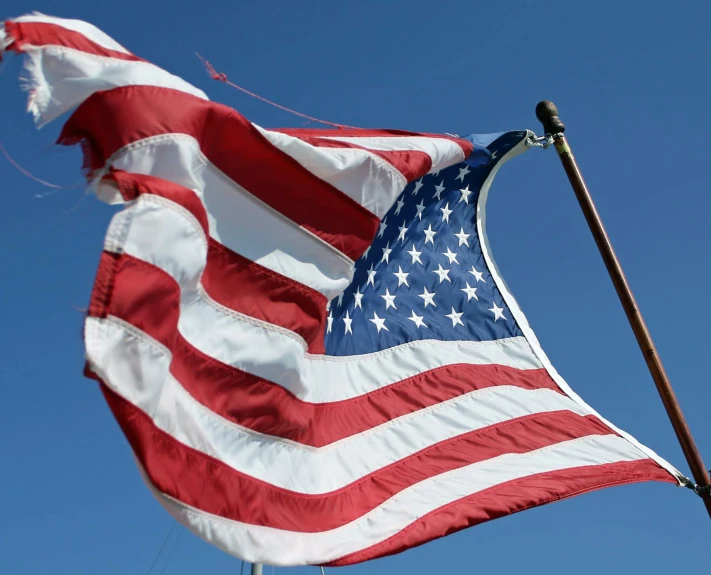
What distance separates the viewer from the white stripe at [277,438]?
5.12 m

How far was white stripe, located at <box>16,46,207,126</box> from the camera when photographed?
Answer: 5594 mm

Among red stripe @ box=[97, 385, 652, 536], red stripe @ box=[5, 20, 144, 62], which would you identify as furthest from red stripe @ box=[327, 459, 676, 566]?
red stripe @ box=[5, 20, 144, 62]

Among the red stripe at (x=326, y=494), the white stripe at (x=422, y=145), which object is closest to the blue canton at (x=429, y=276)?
the white stripe at (x=422, y=145)

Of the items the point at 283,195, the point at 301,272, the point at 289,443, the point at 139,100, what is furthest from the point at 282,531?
the point at 139,100

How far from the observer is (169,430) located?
564 cm

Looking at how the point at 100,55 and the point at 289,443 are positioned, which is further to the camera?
the point at 289,443

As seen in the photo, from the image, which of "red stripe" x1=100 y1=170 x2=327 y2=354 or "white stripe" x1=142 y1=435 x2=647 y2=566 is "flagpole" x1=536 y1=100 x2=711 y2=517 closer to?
"white stripe" x1=142 y1=435 x2=647 y2=566

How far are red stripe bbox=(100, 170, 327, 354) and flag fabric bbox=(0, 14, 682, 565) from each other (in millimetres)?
17

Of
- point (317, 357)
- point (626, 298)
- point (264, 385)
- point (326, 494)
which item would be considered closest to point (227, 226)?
point (264, 385)

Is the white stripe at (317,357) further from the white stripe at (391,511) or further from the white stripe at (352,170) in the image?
the white stripe at (352,170)

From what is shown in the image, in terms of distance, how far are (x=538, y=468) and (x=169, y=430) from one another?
3.32m

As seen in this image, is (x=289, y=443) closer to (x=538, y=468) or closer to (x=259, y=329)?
(x=259, y=329)

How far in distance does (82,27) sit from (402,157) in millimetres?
3209

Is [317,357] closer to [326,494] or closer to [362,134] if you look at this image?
[326,494]
